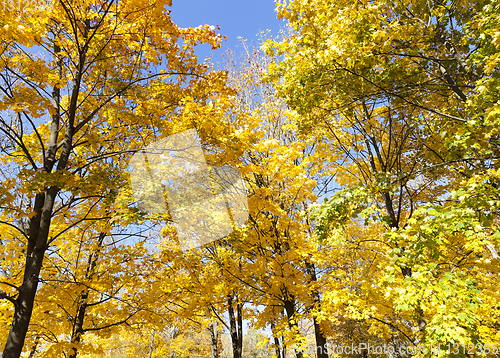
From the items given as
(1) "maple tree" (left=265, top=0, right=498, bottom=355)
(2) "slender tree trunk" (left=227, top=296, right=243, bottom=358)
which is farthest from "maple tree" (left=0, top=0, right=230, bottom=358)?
(2) "slender tree trunk" (left=227, top=296, right=243, bottom=358)

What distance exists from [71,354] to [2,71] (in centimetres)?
531

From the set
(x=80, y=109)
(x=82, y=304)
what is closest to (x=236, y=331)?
(x=82, y=304)

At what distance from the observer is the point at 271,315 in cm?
657

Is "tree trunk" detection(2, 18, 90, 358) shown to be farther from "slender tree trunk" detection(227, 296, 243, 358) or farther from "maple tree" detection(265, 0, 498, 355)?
"slender tree trunk" detection(227, 296, 243, 358)

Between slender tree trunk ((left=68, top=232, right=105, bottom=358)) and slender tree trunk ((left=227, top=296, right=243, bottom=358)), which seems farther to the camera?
slender tree trunk ((left=227, top=296, right=243, bottom=358))

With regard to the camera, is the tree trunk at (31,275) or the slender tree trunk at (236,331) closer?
the tree trunk at (31,275)

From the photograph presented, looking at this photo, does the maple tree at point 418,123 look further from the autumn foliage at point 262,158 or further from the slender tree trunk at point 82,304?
the slender tree trunk at point 82,304

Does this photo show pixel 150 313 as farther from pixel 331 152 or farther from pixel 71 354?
pixel 331 152

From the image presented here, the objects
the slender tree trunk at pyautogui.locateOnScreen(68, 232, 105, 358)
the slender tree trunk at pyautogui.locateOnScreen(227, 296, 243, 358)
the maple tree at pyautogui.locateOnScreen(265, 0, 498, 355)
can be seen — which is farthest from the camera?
the slender tree trunk at pyautogui.locateOnScreen(227, 296, 243, 358)

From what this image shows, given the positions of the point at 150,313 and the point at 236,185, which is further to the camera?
the point at 236,185

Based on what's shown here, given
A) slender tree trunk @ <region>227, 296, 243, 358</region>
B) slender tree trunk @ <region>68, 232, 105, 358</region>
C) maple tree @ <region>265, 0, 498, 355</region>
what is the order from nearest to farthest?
1. maple tree @ <region>265, 0, 498, 355</region>
2. slender tree trunk @ <region>68, 232, 105, 358</region>
3. slender tree trunk @ <region>227, 296, 243, 358</region>

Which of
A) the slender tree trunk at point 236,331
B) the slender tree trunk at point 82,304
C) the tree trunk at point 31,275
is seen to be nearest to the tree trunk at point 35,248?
the tree trunk at point 31,275

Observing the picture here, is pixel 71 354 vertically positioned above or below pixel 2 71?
below

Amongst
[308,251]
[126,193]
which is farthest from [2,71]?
[308,251]
